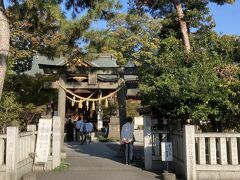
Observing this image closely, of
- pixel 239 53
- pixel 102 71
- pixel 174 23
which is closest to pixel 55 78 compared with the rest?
pixel 102 71

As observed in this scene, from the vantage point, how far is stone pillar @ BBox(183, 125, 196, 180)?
36.1 feet

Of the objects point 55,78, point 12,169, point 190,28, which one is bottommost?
point 12,169

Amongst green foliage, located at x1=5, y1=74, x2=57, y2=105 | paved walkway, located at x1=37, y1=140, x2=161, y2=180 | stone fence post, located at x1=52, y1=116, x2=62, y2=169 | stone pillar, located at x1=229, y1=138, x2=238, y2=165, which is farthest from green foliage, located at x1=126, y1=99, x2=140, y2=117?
stone pillar, located at x1=229, y1=138, x2=238, y2=165

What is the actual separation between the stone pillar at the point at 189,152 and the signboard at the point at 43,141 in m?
4.98

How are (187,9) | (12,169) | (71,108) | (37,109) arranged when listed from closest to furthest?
(12,169)
(187,9)
(37,109)
(71,108)

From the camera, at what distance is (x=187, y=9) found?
14.5m

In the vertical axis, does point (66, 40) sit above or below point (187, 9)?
below

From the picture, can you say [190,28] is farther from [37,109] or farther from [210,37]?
[37,109]

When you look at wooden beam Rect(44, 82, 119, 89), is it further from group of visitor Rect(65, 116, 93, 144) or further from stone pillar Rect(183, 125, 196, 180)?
group of visitor Rect(65, 116, 93, 144)

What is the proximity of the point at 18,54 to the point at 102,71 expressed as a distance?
9035 mm

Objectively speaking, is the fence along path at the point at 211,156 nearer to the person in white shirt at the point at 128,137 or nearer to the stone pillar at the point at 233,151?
the stone pillar at the point at 233,151

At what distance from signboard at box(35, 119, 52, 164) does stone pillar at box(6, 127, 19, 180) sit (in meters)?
2.52

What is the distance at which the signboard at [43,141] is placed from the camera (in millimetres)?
13594

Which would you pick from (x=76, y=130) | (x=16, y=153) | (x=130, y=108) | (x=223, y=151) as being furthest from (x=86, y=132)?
(x=223, y=151)
